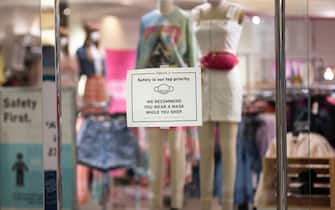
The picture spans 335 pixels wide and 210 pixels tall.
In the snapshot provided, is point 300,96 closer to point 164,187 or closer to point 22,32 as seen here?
point 164,187

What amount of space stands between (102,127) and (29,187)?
1267 millimetres

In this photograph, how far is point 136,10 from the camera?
5.70 m

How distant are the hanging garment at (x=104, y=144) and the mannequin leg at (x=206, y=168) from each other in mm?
1510

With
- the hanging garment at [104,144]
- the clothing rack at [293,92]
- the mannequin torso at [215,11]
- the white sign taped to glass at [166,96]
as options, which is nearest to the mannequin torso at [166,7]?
the mannequin torso at [215,11]

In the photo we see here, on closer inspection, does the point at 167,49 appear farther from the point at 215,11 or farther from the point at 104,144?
the point at 104,144

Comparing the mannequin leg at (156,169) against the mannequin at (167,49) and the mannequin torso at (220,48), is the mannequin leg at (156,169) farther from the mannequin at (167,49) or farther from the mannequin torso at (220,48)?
the mannequin torso at (220,48)

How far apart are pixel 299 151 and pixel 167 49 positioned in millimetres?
1149

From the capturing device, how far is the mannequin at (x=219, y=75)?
391cm

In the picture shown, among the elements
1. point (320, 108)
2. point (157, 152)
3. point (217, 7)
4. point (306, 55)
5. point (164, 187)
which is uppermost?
point (217, 7)

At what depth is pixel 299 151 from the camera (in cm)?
394

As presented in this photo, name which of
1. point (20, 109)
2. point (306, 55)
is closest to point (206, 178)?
point (306, 55)

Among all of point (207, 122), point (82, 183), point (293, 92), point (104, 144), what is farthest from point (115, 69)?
point (207, 122)

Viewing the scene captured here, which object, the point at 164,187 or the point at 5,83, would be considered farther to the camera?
the point at 5,83

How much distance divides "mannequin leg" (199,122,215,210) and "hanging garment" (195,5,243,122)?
191 millimetres
